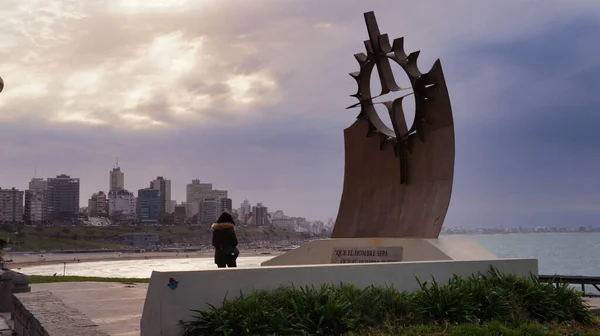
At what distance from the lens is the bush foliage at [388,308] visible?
6.64 meters

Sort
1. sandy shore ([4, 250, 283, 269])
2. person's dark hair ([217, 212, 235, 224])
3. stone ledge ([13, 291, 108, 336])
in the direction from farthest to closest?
1. sandy shore ([4, 250, 283, 269])
2. person's dark hair ([217, 212, 235, 224])
3. stone ledge ([13, 291, 108, 336])

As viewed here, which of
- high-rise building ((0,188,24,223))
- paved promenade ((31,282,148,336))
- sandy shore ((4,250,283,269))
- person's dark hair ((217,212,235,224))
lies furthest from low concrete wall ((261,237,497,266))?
high-rise building ((0,188,24,223))

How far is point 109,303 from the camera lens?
11039 mm

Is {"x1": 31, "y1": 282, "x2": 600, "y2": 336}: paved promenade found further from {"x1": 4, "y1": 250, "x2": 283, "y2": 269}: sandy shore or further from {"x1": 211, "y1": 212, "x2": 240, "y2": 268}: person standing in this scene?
{"x1": 4, "y1": 250, "x2": 283, "y2": 269}: sandy shore

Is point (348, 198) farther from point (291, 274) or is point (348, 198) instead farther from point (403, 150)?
point (291, 274)

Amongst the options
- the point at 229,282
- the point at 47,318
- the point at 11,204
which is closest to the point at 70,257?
the point at 11,204

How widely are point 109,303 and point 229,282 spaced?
4777 millimetres

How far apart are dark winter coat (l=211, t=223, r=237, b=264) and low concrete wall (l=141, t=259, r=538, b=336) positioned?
354 centimetres

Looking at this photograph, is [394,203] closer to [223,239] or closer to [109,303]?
[223,239]

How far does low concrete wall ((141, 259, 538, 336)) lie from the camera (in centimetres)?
684

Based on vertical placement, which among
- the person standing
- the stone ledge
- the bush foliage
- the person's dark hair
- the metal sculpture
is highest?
the metal sculpture

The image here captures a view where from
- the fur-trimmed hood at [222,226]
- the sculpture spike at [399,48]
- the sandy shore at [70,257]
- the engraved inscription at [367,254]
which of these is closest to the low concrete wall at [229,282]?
the engraved inscription at [367,254]

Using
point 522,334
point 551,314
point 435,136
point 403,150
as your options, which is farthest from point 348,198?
point 522,334

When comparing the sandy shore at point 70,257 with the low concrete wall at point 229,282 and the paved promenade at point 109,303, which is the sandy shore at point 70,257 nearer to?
the paved promenade at point 109,303
